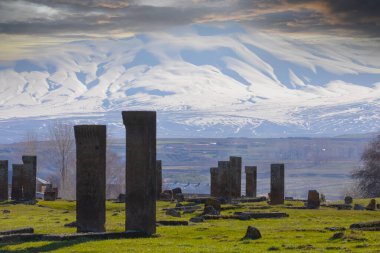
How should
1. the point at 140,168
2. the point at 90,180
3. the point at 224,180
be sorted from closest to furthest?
the point at 140,168 < the point at 90,180 < the point at 224,180

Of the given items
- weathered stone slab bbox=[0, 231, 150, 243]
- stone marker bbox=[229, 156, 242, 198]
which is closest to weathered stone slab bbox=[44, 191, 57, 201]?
stone marker bbox=[229, 156, 242, 198]

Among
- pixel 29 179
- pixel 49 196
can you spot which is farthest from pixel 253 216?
pixel 49 196

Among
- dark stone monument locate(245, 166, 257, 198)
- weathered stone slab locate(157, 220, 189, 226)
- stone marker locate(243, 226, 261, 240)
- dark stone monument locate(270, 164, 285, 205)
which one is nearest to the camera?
stone marker locate(243, 226, 261, 240)

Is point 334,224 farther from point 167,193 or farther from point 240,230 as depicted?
point 167,193

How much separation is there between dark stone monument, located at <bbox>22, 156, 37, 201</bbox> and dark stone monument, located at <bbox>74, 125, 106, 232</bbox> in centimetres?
3264

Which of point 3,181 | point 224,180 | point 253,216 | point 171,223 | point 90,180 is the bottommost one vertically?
point 171,223

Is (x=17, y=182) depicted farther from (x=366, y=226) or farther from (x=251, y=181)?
(x=366, y=226)

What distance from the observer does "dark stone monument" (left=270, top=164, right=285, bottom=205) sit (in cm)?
7162

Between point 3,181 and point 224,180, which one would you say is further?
point 224,180

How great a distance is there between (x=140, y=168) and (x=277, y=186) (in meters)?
35.1

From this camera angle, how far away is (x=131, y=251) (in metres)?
31.4

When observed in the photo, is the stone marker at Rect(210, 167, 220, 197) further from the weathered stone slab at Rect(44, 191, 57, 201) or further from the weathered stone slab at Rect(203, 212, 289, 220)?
the weathered stone slab at Rect(203, 212, 289, 220)

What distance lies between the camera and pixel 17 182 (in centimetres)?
7281

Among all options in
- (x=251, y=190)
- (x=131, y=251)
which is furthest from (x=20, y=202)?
(x=131, y=251)
